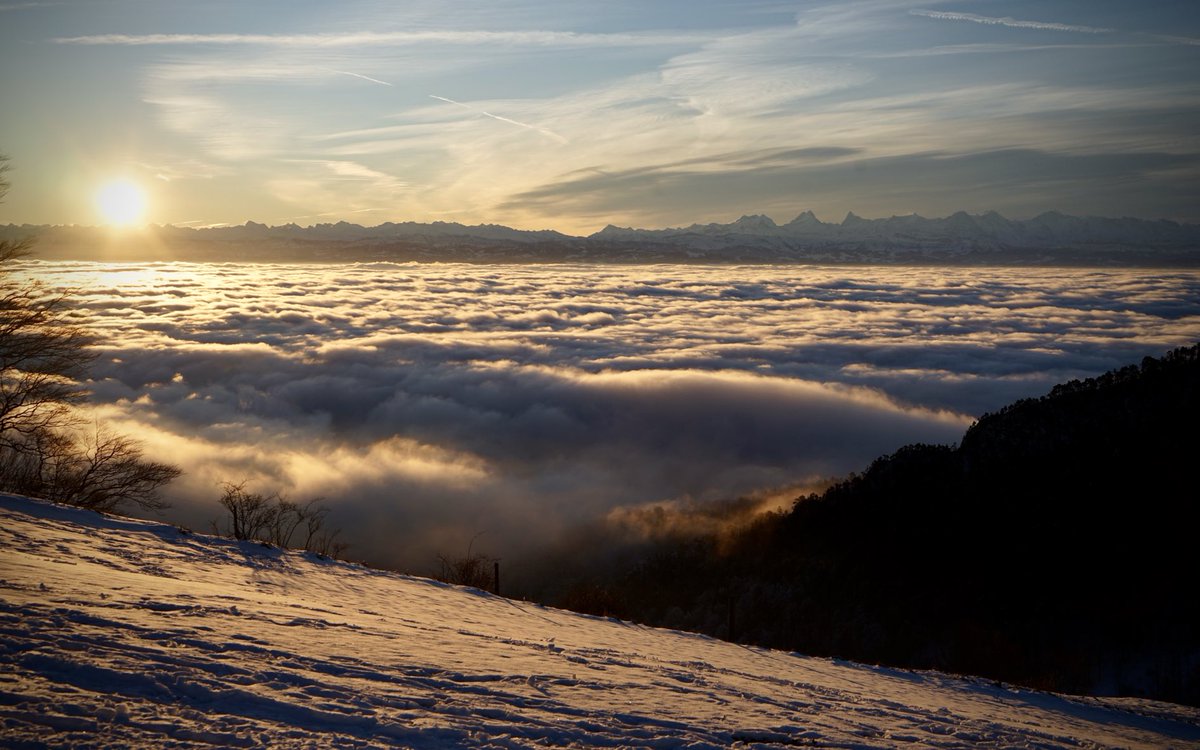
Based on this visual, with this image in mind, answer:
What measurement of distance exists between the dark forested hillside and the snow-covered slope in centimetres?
5702

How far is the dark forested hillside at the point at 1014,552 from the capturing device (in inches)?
2603

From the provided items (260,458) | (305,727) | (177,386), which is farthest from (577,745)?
(177,386)

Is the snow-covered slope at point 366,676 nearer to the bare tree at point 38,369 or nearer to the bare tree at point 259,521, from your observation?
the bare tree at point 259,521

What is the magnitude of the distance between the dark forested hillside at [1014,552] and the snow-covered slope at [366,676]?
2245 inches

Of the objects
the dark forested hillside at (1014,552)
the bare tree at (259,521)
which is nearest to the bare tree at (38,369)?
the bare tree at (259,521)

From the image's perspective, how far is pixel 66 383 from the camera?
25.2 meters

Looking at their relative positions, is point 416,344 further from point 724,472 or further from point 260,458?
point 724,472

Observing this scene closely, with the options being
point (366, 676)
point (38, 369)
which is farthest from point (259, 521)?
point (366, 676)

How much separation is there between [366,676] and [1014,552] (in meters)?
77.9

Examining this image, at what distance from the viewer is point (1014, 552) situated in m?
72.6

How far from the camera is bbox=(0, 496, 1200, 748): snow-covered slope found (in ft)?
20.5

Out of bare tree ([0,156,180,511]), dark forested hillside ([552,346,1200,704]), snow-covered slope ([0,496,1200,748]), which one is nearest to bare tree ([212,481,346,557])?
bare tree ([0,156,180,511])

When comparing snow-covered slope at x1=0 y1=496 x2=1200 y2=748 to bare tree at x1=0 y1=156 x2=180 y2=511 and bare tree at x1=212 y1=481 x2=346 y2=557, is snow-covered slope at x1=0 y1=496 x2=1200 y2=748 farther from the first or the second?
bare tree at x1=0 y1=156 x2=180 y2=511

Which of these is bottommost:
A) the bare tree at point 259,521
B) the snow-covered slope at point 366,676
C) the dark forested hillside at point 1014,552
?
the dark forested hillside at point 1014,552
